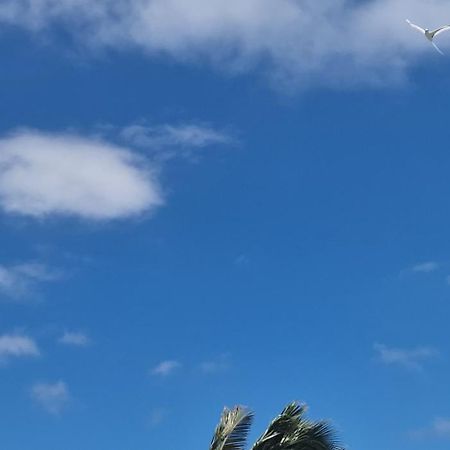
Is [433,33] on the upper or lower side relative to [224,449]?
upper

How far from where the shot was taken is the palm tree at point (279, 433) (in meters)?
27.5

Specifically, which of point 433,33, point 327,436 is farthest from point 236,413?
point 433,33

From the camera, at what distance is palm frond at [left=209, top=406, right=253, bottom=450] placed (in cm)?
2733

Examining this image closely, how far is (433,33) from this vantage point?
17.8m

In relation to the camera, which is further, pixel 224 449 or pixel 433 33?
pixel 224 449

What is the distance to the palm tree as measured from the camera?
2745 cm

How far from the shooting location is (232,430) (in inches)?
1079

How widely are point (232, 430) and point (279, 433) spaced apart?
1.50 metres

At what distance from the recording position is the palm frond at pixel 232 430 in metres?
27.3

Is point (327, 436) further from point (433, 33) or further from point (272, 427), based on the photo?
point (433, 33)

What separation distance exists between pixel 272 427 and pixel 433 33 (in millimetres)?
14248

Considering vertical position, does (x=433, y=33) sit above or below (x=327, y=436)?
above

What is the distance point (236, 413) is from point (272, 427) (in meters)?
1.23

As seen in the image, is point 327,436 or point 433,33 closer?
point 433,33
